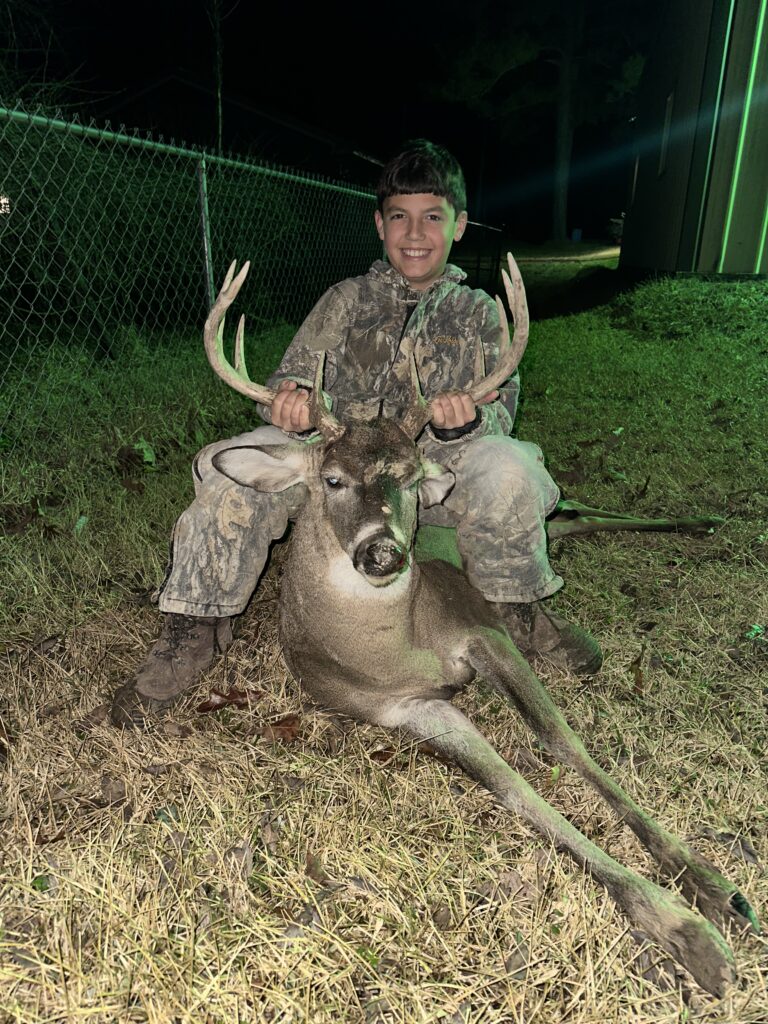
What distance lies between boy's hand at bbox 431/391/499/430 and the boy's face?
1.01m

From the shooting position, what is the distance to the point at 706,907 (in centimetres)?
191

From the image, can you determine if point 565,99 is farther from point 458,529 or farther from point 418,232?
point 458,529

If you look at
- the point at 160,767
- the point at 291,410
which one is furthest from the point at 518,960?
the point at 291,410

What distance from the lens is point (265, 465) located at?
2.60m

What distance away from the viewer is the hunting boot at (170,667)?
9.00 feet

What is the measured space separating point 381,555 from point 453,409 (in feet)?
2.12

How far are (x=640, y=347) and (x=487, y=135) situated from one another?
33504 millimetres

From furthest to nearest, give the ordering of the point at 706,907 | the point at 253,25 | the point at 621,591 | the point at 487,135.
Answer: the point at 487,135 → the point at 253,25 → the point at 621,591 → the point at 706,907

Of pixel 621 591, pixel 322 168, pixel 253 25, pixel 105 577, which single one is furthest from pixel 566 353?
pixel 253 25

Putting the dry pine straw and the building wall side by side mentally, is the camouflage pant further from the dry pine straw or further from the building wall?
the building wall

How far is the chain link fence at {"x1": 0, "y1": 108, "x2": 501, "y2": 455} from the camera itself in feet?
18.9

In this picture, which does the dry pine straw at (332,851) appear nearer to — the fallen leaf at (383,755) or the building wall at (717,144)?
the fallen leaf at (383,755)

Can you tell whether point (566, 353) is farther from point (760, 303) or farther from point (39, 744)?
point (39, 744)

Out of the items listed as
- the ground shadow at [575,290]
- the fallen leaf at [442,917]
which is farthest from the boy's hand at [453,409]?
the ground shadow at [575,290]
